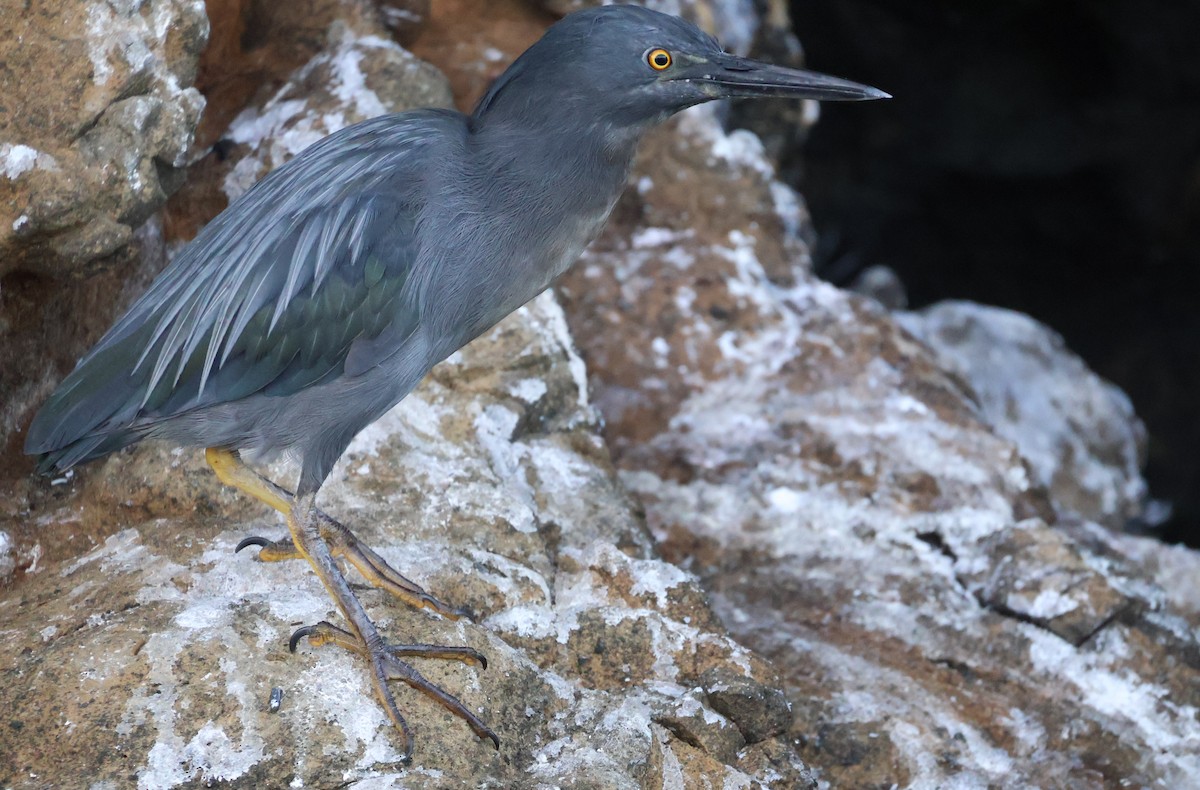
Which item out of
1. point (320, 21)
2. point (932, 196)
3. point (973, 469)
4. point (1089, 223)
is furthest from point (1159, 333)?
point (320, 21)

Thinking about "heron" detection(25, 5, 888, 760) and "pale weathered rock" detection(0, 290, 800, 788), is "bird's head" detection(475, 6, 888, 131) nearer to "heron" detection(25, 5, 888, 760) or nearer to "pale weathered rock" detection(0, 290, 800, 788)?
"heron" detection(25, 5, 888, 760)

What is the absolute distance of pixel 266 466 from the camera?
9.71 ft

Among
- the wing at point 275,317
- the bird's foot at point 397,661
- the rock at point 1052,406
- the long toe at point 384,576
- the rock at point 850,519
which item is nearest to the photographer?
the bird's foot at point 397,661

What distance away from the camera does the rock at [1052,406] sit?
5066 millimetres

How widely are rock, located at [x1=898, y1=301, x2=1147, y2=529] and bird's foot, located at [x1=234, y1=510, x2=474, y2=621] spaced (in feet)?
10.1

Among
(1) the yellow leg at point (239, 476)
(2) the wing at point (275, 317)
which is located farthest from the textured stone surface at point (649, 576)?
(2) the wing at point (275, 317)

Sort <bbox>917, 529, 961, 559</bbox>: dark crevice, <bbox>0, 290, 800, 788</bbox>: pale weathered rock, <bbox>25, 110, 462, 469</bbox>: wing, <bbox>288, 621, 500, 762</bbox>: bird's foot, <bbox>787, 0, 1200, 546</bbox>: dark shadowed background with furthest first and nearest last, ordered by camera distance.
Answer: <bbox>787, 0, 1200, 546</bbox>: dark shadowed background → <bbox>917, 529, 961, 559</bbox>: dark crevice → <bbox>25, 110, 462, 469</bbox>: wing → <bbox>288, 621, 500, 762</bbox>: bird's foot → <bbox>0, 290, 800, 788</bbox>: pale weathered rock

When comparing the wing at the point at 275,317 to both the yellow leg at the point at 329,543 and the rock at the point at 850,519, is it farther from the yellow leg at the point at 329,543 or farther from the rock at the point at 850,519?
the rock at the point at 850,519

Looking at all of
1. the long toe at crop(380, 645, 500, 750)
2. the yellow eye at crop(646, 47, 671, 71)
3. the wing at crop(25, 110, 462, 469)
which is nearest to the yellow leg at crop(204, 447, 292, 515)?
the wing at crop(25, 110, 462, 469)

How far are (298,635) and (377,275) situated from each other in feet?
2.35

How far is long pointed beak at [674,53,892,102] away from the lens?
8.02ft

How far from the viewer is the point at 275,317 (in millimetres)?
2424

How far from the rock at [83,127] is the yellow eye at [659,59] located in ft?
3.79

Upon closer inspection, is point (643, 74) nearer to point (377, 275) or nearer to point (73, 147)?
point (377, 275)
